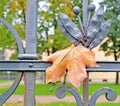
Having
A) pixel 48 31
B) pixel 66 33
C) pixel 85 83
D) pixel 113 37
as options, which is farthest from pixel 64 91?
pixel 113 37

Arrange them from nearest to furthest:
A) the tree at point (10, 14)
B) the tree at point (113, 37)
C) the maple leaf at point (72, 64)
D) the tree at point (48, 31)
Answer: the maple leaf at point (72, 64), the tree at point (10, 14), the tree at point (48, 31), the tree at point (113, 37)

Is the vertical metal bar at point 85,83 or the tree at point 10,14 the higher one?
the tree at point 10,14

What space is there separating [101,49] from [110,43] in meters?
0.67

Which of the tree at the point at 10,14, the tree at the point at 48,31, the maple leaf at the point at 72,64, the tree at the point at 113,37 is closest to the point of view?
the maple leaf at the point at 72,64

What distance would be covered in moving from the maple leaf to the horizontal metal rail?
0.03 metres

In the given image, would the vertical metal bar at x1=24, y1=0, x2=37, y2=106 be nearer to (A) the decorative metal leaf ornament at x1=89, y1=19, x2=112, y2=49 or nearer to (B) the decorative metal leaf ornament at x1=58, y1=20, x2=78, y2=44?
(B) the decorative metal leaf ornament at x1=58, y1=20, x2=78, y2=44

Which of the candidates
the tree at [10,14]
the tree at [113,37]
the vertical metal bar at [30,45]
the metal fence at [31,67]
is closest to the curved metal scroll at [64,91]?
the metal fence at [31,67]

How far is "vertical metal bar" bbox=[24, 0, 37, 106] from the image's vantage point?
1.33 m

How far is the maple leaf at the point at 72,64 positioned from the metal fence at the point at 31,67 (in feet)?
0.13

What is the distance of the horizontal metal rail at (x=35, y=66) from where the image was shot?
1292 millimetres

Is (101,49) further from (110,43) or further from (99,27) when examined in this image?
(99,27)

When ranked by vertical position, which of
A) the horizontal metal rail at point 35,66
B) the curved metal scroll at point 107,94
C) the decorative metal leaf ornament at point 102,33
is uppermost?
the decorative metal leaf ornament at point 102,33

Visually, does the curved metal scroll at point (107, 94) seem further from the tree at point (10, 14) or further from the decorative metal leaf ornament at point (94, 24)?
the tree at point (10, 14)

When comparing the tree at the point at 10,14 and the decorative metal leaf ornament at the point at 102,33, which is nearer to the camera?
the decorative metal leaf ornament at the point at 102,33
